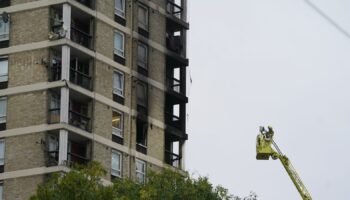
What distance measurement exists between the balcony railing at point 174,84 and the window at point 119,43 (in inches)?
238

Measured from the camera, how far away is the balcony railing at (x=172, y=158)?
127 metres

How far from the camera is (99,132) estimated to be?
389 feet

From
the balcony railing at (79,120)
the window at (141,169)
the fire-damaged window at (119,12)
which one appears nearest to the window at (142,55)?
the fire-damaged window at (119,12)

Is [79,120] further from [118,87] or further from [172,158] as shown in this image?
[172,158]

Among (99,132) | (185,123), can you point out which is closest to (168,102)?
(185,123)

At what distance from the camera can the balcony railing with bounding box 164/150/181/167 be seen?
416 ft

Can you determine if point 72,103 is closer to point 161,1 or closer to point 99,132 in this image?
point 99,132

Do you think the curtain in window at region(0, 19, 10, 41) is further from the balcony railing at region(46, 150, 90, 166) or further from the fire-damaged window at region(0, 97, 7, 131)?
the balcony railing at region(46, 150, 90, 166)

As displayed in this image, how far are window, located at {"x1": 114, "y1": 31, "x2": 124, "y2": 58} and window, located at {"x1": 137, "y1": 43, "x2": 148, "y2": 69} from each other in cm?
177

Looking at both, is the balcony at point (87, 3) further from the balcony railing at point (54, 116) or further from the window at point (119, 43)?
the balcony railing at point (54, 116)

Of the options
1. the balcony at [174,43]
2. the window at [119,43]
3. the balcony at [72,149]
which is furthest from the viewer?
the balcony at [174,43]

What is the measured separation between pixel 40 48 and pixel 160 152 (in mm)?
13661

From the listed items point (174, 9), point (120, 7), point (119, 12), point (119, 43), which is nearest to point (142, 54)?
point (119, 43)

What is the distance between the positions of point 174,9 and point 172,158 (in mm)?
12109
